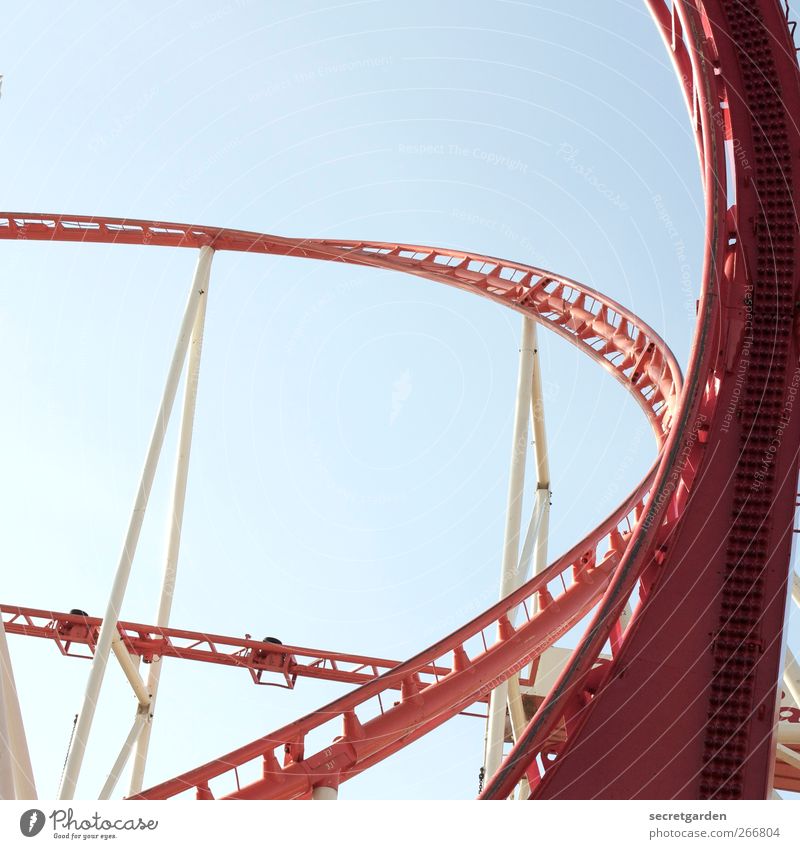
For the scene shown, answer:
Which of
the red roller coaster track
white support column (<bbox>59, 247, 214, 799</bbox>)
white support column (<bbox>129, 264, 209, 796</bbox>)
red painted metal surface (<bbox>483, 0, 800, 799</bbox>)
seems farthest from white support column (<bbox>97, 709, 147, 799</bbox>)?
red painted metal surface (<bbox>483, 0, 800, 799</bbox>)

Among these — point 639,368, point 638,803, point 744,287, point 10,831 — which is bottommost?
point 10,831

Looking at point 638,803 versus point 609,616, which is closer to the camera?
point 638,803

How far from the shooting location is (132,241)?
16922 mm

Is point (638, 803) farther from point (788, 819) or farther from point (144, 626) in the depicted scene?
point (144, 626)

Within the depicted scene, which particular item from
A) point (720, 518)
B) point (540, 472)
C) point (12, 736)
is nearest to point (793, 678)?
point (540, 472)

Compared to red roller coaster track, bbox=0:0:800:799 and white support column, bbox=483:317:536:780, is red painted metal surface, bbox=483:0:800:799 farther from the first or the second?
white support column, bbox=483:317:536:780

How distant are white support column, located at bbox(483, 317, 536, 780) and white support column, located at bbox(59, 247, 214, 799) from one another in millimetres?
3956

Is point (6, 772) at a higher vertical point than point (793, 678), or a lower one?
lower

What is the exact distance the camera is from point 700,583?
26.6ft

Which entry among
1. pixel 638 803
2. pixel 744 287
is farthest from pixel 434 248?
pixel 638 803

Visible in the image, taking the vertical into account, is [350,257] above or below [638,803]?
above

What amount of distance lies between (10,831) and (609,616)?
13.3 feet

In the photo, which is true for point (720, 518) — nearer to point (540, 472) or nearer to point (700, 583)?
point (700, 583)

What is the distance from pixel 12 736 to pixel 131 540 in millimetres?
5089
